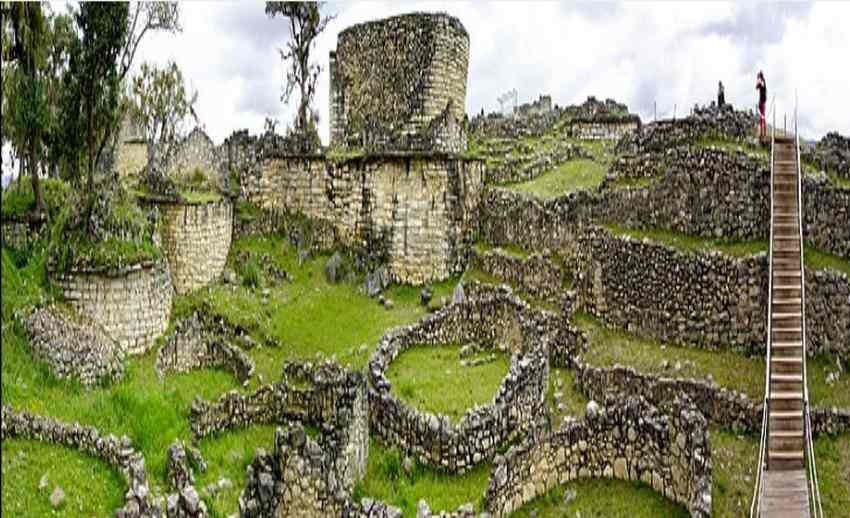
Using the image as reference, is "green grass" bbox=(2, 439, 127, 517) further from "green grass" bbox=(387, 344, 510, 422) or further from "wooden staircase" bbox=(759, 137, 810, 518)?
"wooden staircase" bbox=(759, 137, 810, 518)

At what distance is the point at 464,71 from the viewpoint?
2766cm

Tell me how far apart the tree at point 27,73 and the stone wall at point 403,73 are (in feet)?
34.8

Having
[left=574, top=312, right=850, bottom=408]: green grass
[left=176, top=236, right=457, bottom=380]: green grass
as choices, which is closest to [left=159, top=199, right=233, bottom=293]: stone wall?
[left=176, top=236, right=457, bottom=380]: green grass

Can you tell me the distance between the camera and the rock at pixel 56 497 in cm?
1162

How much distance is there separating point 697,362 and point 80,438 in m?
11.6

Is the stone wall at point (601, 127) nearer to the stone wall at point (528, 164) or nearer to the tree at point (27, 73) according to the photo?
the stone wall at point (528, 164)

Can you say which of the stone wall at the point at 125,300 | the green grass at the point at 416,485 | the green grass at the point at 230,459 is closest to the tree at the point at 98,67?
the stone wall at the point at 125,300

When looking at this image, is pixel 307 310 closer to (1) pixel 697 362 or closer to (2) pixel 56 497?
(1) pixel 697 362

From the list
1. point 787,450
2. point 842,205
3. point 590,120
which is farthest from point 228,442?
point 590,120

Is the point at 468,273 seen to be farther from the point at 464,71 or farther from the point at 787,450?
the point at 787,450

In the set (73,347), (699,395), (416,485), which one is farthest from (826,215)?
(73,347)

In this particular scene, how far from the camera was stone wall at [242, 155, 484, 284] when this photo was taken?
79.5ft

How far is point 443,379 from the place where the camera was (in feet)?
53.2

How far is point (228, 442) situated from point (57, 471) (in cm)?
341
